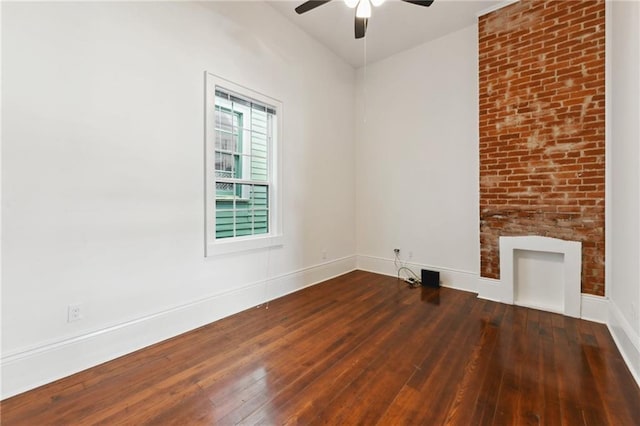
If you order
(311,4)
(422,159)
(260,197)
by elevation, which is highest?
(311,4)

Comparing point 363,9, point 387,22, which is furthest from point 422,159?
point 363,9

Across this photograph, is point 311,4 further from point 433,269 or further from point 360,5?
point 433,269

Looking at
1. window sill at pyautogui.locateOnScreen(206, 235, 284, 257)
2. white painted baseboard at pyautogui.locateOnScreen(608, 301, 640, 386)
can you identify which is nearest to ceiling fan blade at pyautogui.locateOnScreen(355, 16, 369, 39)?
window sill at pyautogui.locateOnScreen(206, 235, 284, 257)

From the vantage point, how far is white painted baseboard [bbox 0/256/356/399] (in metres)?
1.72

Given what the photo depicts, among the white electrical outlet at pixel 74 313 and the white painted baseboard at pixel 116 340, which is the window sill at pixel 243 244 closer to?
the white painted baseboard at pixel 116 340

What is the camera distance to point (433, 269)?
12.9 ft

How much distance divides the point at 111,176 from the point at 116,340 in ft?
4.18

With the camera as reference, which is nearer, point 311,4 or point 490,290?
point 311,4

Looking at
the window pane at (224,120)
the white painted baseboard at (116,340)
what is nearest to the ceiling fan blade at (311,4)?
the window pane at (224,120)

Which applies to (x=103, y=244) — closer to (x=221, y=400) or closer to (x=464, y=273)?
(x=221, y=400)

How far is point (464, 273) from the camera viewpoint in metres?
3.65

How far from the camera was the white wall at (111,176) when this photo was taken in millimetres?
1731

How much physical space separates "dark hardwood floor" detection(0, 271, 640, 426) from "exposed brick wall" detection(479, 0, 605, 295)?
3.19 ft

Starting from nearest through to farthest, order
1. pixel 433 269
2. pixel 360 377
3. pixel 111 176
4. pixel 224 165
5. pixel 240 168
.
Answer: pixel 360 377 < pixel 111 176 < pixel 224 165 < pixel 240 168 < pixel 433 269
